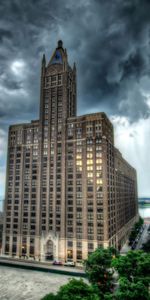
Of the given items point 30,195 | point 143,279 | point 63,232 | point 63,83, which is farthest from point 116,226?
point 63,83

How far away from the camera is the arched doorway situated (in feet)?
306

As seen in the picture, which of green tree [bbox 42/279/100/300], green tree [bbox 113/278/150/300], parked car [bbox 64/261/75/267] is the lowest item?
parked car [bbox 64/261/75/267]

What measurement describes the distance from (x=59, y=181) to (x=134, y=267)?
60.6 metres

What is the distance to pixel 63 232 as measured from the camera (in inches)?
3664

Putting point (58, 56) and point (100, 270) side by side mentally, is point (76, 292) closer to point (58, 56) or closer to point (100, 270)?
point (100, 270)

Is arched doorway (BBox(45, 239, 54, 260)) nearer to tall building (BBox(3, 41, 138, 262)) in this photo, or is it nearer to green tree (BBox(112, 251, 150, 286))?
tall building (BBox(3, 41, 138, 262))

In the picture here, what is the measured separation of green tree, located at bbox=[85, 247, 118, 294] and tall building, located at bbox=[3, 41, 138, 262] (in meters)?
31.1

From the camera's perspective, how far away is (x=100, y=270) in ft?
177

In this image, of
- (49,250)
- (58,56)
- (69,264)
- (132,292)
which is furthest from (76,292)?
(58,56)

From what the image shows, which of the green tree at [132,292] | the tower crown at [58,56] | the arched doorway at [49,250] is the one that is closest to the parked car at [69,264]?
the arched doorway at [49,250]

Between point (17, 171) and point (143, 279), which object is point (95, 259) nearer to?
point (143, 279)

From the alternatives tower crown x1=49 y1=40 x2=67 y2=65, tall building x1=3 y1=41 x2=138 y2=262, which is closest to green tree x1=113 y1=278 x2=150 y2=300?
tall building x1=3 y1=41 x2=138 y2=262

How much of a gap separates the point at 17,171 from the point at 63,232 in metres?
39.6

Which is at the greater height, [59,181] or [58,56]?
[58,56]
